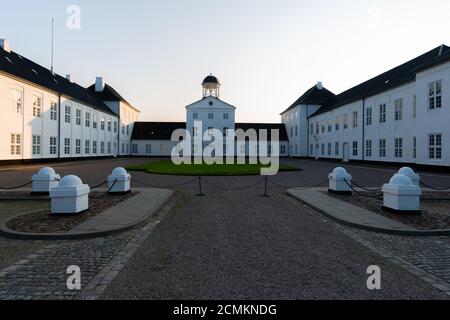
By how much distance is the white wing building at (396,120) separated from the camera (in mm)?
23750

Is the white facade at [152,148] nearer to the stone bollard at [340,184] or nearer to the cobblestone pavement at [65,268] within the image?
the stone bollard at [340,184]

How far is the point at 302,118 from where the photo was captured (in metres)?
57.0

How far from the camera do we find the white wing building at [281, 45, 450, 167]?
2375 centimetres

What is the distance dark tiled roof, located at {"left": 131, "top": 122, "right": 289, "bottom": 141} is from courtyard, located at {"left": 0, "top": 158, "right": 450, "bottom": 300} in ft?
188

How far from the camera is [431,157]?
80.4 ft

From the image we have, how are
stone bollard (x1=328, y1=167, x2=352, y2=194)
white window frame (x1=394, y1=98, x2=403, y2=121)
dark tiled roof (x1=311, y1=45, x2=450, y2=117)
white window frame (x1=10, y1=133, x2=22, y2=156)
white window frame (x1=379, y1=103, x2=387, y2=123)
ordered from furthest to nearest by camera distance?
white window frame (x1=379, y1=103, x2=387, y2=123) → white window frame (x1=394, y1=98, x2=403, y2=121) → white window frame (x1=10, y1=133, x2=22, y2=156) → dark tiled roof (x1=311, y1=45, x2=450, y2=117) → stone bollard (x1=328, y1=167, x2=352, y2=194)

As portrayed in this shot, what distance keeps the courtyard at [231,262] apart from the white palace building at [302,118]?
21.5 m

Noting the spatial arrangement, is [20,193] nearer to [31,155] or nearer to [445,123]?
[31,155]

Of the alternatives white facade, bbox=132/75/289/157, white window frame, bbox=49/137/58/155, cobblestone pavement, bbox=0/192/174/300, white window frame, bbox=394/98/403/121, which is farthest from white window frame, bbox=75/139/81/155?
cobblestone pavement, bbox=0/192/174/300

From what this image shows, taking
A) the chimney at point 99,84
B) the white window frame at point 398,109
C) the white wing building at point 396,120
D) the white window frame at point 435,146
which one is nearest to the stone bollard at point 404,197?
the white wing building at point 396,120

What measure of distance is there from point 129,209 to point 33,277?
15.5ft

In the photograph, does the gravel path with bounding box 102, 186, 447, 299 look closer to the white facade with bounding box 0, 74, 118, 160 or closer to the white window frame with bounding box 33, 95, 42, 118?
the white facade with bounding box 0, 74, 118, 160

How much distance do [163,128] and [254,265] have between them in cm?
6317
